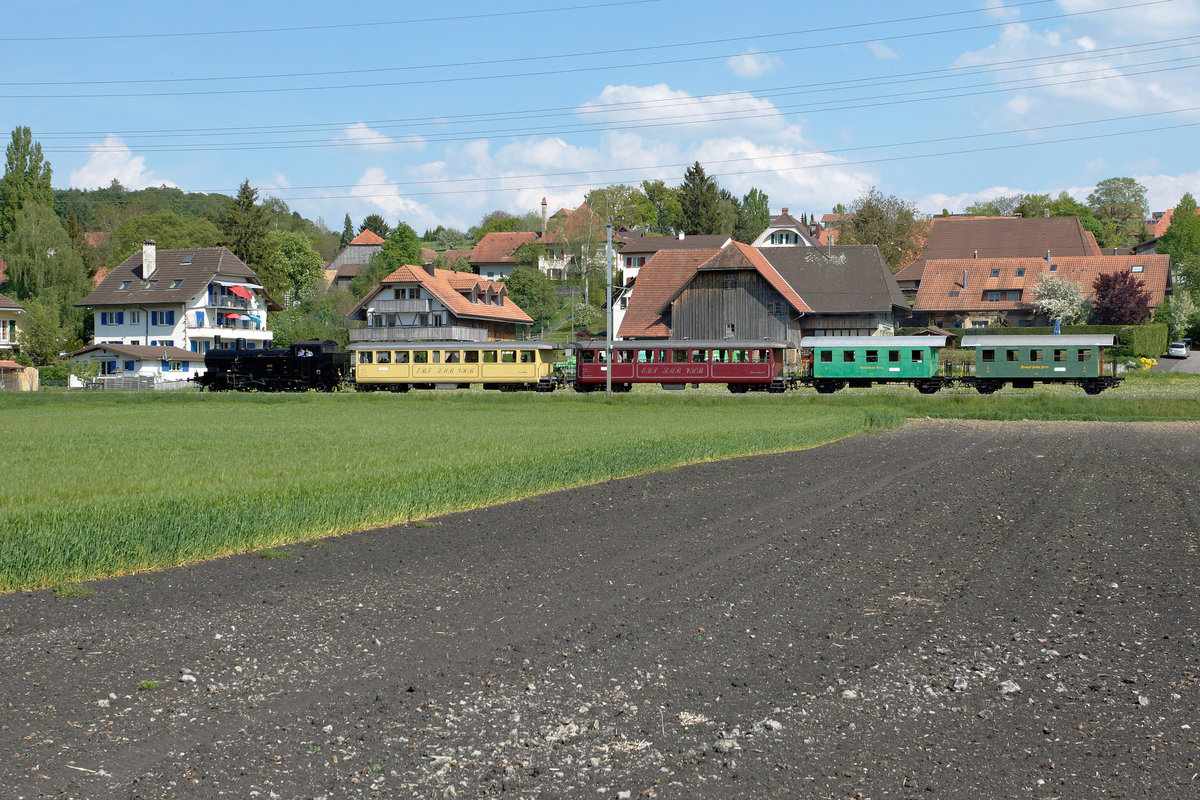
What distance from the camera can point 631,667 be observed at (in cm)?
965

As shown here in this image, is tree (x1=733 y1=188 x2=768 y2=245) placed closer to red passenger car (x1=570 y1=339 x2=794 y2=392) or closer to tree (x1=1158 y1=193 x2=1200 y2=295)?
tree (x1=1158 y1=193 x2=1200 y2=295)

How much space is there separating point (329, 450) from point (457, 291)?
6447cm

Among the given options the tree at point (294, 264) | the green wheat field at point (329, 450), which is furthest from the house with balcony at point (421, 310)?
the green wheat field at point (329, 450)

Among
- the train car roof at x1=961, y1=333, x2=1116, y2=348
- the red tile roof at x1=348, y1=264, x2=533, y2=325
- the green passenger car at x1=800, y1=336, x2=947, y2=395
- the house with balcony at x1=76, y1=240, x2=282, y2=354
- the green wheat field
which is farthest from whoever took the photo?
the house with balcony at x1=76, y1=240, x2=282, y2=354

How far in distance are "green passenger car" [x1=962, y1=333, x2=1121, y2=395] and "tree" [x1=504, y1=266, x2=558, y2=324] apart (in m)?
56.3

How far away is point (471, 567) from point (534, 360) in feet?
156

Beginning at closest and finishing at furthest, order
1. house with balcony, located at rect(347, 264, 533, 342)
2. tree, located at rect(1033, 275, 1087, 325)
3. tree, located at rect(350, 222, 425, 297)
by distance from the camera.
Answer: house with balcony, located at rect(347, 264, 533, 342) → tree, located at rect(1033, 275, 1087, 325) → tree, located at rect(350, 222, 425, 297)

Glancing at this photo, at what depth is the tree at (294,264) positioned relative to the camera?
113125mm

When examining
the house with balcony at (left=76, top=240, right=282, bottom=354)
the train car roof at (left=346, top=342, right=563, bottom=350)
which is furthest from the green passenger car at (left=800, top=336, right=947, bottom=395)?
the house with balcony at (left=76, top=240, right=282, bottom=354)

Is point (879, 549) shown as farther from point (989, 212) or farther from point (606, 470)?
point (989, 212)

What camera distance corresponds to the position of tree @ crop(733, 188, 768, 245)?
156075 millimetres

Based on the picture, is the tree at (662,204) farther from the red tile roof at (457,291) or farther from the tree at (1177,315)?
the tree at (1177,315)

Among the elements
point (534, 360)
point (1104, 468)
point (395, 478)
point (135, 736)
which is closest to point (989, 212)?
point (534, 360)

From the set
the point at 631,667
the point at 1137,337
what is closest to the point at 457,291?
the point at 1137,337
